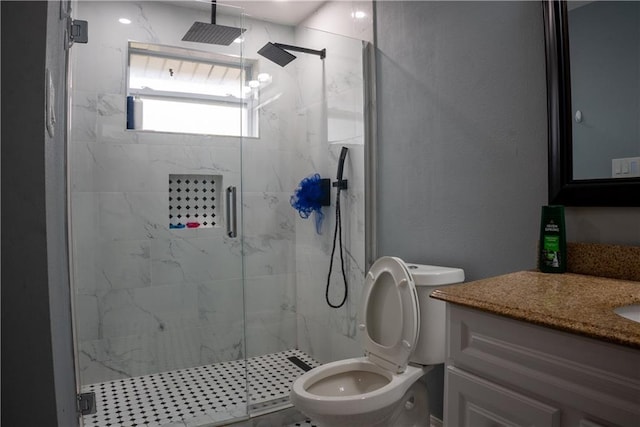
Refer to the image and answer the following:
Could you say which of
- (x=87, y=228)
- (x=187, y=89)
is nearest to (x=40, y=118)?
(x=87, y=228)

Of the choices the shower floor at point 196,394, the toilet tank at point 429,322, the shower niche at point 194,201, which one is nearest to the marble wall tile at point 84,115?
the shower niche at point 194,201

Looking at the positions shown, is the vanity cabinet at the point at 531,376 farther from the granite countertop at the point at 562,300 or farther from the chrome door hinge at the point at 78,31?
the chrome door hinge at the point at 78,31

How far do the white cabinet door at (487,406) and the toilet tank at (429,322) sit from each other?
58 cm

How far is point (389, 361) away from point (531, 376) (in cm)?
87

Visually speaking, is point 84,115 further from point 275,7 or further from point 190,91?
point 275,7

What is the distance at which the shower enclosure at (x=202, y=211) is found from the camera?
101 inches

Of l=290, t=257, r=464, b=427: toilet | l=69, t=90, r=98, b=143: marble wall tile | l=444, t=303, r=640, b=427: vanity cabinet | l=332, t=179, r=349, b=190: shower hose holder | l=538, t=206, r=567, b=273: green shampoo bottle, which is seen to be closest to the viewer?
l=444, t=303, r=640, b=427: vanity cabinet

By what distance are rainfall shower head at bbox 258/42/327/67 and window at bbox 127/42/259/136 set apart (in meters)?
0.18

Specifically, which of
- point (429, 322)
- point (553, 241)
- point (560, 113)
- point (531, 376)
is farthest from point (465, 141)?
point (531, 376)

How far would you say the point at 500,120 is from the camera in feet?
5.65

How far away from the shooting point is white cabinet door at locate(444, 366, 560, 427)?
0.94 metres

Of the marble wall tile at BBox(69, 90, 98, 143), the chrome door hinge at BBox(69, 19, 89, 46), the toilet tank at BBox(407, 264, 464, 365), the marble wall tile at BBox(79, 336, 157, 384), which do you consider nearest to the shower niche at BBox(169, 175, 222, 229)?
the marble wall tile at BBox(69, 90, 98, 143)

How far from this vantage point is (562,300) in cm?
106

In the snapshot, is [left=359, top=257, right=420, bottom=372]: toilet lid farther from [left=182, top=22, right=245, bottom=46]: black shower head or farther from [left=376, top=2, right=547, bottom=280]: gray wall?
[left=182, top=22, right=245, bottom=46]: black shower head
